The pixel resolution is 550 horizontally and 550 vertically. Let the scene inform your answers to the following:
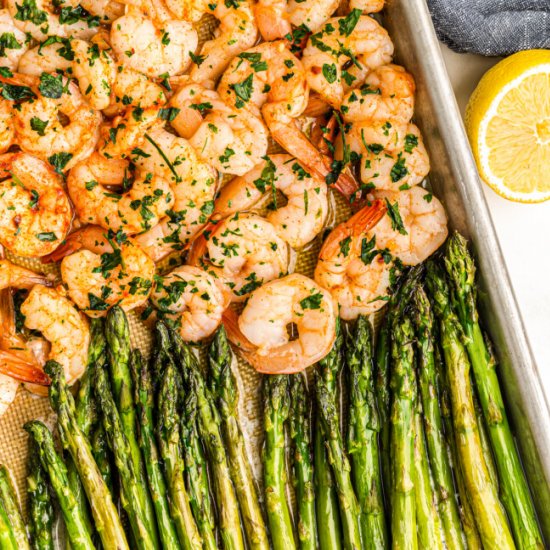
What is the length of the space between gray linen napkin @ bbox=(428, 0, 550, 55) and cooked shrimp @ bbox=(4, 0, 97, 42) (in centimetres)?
203

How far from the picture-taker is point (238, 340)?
4352 millimetres

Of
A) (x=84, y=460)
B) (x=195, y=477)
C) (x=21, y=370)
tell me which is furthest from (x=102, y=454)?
(x=21, y=370)

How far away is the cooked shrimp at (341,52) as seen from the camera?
4.36 m

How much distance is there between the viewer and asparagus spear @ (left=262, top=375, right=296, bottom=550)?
4293 millimetres

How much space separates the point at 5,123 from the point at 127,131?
622mm

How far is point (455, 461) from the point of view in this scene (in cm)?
452

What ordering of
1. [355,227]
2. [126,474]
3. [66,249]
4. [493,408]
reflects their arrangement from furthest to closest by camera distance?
[493,408] → [355,227] → [66,249] → [126,474]

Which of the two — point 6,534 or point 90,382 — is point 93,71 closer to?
point 90,382

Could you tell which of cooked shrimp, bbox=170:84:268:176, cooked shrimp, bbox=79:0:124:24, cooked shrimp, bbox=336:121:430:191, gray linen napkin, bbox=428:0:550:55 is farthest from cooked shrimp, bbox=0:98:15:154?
gray linen napkin, bbox=428:0:550:55

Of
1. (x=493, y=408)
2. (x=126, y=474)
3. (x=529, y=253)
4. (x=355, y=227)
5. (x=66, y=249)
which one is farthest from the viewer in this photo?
(x=529, y=253)

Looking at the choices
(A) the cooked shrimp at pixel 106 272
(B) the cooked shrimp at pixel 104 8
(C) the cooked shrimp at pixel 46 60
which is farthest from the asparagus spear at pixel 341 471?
(B) the cooked shrimp at pixel 104 8

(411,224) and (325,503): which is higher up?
(411,224)

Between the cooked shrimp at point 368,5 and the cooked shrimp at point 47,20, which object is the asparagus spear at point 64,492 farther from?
the cooked shrimp at point 368,5

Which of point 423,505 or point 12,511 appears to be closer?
point 12,511
